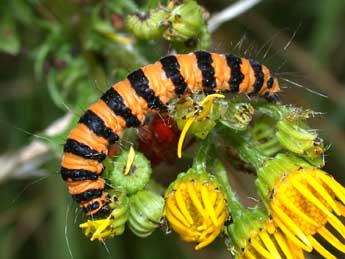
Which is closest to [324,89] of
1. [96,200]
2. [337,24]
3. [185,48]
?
[337,24]

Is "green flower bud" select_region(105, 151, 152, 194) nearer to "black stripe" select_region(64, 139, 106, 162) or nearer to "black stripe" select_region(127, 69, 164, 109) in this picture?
"black stripe" select_region(64, 139, 106, 162)

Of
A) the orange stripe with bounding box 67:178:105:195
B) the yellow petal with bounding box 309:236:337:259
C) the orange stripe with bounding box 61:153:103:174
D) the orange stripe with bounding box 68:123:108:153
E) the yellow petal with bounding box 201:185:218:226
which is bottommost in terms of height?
the orange stripe with bounding box 67:178:105:195

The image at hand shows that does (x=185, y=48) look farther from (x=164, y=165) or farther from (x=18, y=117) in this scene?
(x=18, y=117)

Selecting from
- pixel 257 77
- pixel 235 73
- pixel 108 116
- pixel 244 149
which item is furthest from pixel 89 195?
pixel 257 77

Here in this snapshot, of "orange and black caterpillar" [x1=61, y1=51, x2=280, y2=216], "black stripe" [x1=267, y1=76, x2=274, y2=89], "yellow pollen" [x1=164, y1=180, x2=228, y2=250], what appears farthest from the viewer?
"black stripe" [x1=267, y1=76, x2=274, y2=89]

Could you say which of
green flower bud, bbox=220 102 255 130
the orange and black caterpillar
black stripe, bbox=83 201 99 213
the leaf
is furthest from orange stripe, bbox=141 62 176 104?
the leaf

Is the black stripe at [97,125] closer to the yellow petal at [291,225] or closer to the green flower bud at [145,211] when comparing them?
the green flower bud at [145,211]
